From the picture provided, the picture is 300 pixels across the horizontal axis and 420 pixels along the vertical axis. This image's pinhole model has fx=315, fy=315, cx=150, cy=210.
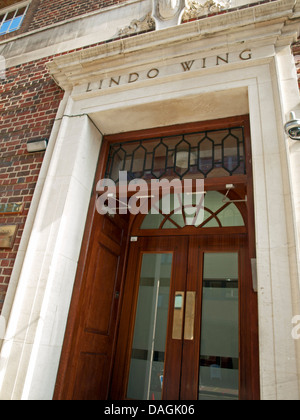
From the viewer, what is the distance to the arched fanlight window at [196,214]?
4.13 metres

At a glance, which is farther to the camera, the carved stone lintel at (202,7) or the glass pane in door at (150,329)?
the carved stone lintel at (202,7)

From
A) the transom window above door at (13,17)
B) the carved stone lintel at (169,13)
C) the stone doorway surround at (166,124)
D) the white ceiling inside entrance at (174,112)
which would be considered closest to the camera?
the stone doorway surround at (166,124)

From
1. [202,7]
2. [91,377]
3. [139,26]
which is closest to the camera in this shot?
[91,377]

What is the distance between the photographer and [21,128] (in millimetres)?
4355

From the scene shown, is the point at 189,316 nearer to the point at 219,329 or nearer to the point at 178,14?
the point at 219,329

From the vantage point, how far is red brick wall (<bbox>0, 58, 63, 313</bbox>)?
12.2 ft

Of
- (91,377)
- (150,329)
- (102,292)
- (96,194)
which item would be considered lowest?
(91,377)

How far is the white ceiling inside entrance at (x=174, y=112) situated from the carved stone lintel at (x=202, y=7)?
1.30 m

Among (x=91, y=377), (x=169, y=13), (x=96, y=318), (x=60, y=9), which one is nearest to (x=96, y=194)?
(x=96, y=318)

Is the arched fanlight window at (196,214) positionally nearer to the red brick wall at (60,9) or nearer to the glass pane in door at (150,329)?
the glass pane in door at (150,329)

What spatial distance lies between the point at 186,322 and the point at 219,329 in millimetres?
388

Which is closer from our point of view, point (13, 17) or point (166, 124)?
point (166, 124)

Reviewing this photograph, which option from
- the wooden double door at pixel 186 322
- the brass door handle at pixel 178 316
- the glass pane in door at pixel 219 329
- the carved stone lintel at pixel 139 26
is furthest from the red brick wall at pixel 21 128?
the glass pane in door at pixel 219 329
